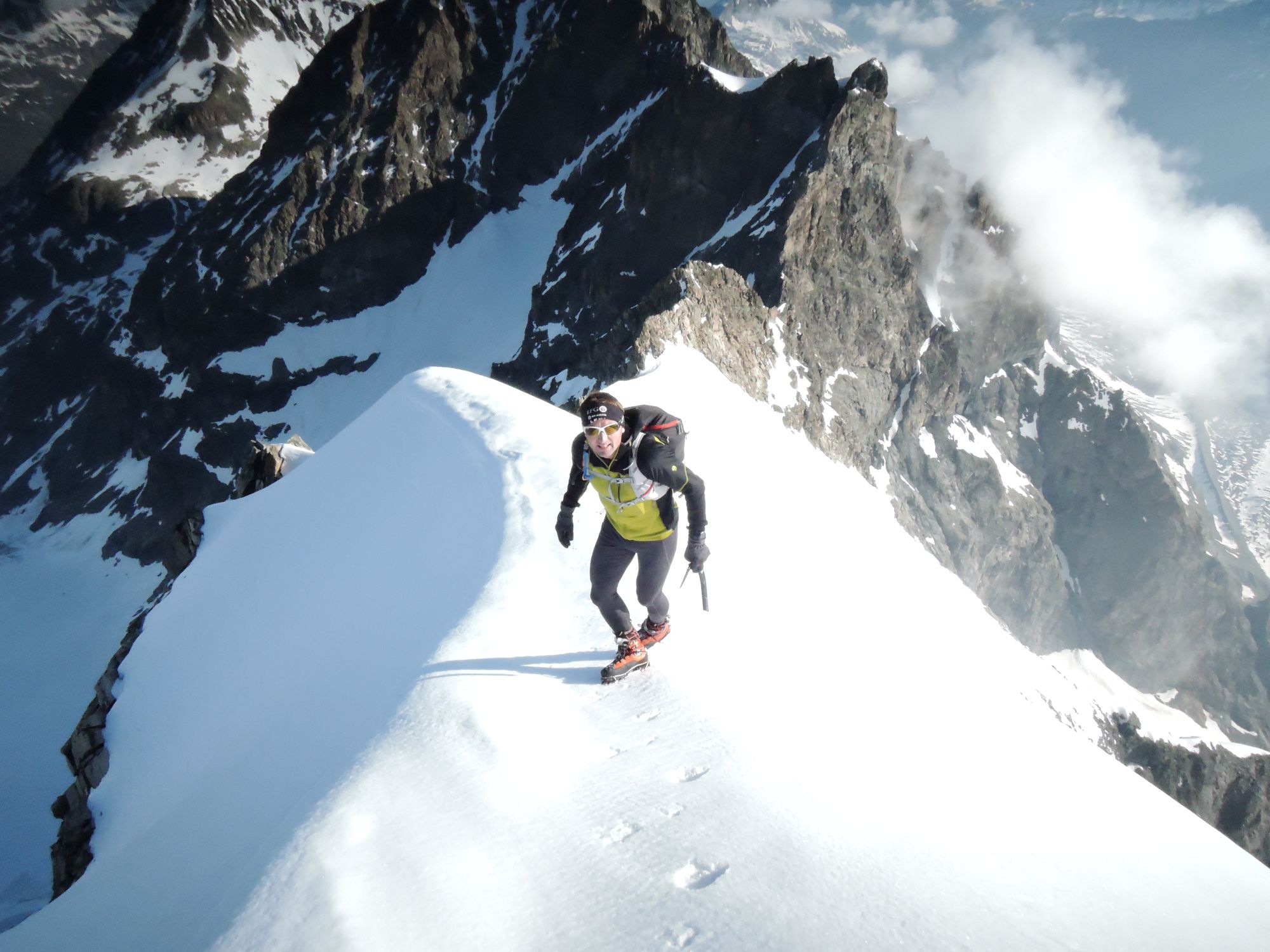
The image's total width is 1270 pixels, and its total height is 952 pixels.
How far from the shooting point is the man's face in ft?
12.4

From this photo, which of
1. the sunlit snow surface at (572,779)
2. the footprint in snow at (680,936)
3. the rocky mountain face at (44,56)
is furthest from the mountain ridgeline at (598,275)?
the rocky mountain face at (44,56)

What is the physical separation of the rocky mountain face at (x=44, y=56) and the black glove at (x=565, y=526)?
532 ft

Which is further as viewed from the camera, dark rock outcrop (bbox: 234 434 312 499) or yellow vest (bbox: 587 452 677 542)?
dark rock outcrop (bbox: 234 434 312 499)

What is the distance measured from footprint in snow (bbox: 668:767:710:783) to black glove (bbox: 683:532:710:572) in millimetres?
1430

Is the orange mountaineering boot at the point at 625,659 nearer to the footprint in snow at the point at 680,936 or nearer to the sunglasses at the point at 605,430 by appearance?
the sunglasses at the point at 605,430

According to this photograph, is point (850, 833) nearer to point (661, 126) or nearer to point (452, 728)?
point (452, 728)

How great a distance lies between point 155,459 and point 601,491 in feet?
224

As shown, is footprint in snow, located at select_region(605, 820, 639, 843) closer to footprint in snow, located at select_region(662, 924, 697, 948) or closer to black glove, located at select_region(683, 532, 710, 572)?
footprint in snow, located at select_region(662, 924, 697, 948)

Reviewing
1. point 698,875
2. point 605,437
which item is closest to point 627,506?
point 605,437

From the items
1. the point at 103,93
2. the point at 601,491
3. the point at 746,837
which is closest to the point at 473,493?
the point at 601,491

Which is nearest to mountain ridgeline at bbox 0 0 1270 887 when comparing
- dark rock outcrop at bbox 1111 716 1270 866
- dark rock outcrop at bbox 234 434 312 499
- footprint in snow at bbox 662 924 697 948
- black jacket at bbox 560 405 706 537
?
dark rock outcrop at bbox 234 434 312 499

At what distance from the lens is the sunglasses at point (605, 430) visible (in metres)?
3.77

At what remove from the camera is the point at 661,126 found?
50.3 m

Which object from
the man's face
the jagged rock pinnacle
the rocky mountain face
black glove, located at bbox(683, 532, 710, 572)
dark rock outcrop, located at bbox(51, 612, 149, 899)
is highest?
the jagged rock pinnacle
